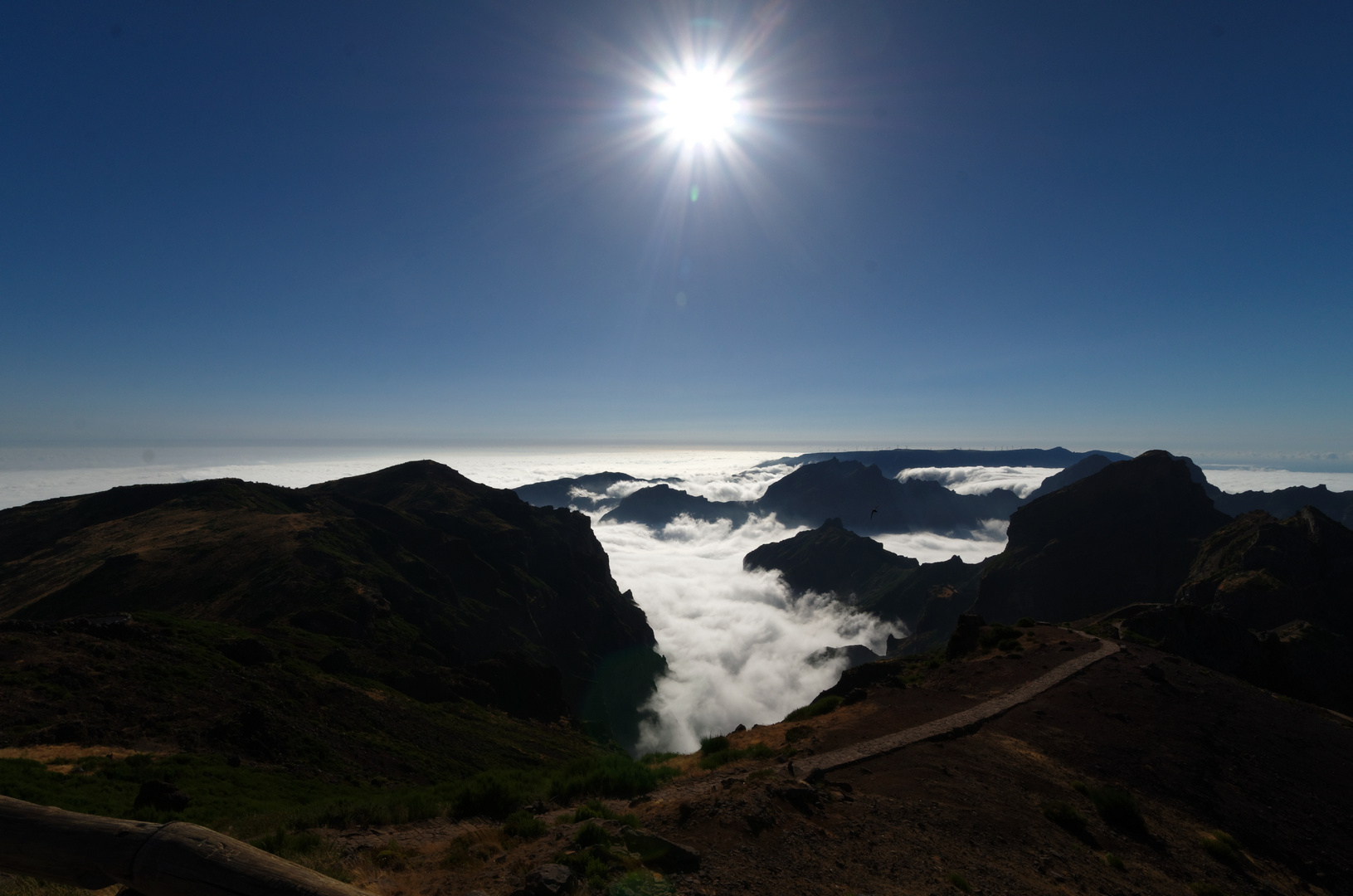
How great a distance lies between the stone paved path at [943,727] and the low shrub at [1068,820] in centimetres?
444

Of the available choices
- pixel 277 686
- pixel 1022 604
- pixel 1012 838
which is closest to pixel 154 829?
pixel 1012 838

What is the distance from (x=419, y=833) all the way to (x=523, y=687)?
82774 mm

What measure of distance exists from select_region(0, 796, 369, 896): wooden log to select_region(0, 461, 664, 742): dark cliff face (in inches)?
2542

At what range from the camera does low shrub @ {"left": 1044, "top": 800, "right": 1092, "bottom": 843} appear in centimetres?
1477

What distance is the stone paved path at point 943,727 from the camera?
17.2 m

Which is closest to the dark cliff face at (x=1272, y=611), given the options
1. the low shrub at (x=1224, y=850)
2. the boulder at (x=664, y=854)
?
the low shrub at (x=1224, y=850)

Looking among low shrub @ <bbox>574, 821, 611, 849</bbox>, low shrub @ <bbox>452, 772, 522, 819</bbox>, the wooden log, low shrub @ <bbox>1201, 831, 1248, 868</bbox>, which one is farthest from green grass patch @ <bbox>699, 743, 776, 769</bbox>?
the wooden log

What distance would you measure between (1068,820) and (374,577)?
105 metres

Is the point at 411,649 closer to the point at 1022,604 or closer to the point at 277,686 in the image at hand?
the point at 277,686

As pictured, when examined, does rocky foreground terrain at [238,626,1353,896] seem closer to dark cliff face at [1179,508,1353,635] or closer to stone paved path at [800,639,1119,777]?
stone paved path at [800,639,1119,777]

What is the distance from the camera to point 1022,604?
145 m

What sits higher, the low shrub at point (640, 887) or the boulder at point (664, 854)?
the low shrub at point (640, 887)

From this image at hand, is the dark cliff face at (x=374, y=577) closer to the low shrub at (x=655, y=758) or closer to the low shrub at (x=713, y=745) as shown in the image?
the low shrub at (x=655, y=758)

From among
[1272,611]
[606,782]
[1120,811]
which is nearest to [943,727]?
[1120,811]
